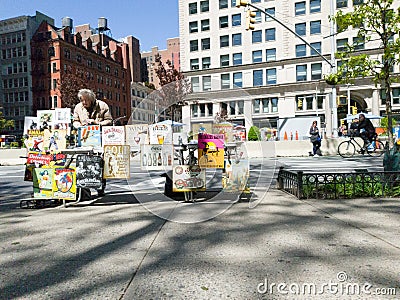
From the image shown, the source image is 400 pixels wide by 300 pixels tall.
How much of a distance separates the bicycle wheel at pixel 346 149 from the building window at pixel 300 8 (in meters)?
34.5

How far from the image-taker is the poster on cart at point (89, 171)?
5.73 metres

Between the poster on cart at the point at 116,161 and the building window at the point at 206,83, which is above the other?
the building window at the point at 206,83

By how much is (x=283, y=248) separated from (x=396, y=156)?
4.39 m

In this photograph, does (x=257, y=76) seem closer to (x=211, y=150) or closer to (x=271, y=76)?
(x=271, y=76)

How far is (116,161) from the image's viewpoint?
18.7 feet

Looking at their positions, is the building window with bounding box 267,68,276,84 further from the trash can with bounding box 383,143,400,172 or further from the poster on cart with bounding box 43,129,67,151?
the poster on cart with bounding box 43,129,67,151

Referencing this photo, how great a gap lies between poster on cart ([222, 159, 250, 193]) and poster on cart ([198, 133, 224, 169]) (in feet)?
3.02

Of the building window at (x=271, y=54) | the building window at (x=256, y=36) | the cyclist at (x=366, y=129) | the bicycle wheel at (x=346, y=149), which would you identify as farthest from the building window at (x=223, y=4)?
the cyclist at (x=366, y=129)

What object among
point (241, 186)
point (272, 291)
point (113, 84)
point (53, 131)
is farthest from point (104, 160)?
point (113, 84)

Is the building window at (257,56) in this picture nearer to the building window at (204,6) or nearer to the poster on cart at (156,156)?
the building window at (204,6)

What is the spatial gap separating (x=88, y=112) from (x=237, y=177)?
313 centimetres

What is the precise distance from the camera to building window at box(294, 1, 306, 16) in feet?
152

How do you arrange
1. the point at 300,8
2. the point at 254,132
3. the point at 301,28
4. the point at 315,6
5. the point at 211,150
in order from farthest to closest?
1. the point at 301,28
2. the point at 300,8
3. the point at 315,6
4. the point at 254,132
5. the point at 211,150

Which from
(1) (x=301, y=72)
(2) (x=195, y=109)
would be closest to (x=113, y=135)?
(2) (x=195, y=109)
